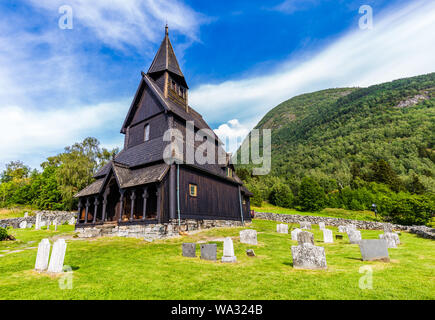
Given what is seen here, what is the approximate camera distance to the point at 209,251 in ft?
29.1

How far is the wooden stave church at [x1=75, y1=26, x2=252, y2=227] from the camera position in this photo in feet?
53.1

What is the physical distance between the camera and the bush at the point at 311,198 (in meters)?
44.4

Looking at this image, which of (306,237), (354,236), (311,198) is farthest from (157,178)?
(311,198)

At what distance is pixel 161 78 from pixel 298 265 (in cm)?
2241

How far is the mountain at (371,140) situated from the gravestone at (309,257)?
6347cm

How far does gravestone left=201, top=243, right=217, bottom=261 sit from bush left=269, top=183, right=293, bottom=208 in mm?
44056

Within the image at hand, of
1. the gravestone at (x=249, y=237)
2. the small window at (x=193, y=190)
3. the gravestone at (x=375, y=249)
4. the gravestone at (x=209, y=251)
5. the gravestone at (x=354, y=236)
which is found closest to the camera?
the gravestone at (x=375, y=249)

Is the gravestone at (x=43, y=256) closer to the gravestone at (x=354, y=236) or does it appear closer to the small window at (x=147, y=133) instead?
the small window at (x=147, y=133)

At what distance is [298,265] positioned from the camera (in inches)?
286

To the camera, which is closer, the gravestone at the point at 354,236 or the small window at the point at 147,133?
the gravestone at the point at 354,236
